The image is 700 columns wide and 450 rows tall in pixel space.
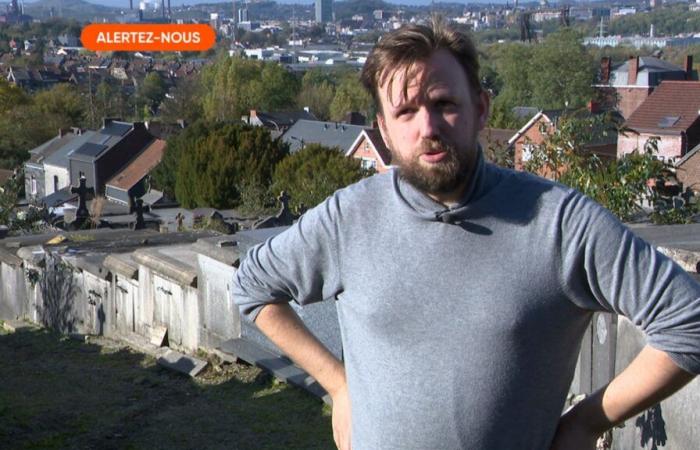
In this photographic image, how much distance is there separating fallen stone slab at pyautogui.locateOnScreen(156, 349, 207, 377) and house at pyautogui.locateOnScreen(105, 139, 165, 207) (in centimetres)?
4069

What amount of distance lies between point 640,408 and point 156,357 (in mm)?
6932

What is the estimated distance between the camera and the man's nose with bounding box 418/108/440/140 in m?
2.53

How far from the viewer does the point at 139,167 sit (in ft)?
174

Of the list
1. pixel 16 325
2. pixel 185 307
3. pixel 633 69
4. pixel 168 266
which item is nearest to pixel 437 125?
pixel 185 307

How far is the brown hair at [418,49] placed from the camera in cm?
254

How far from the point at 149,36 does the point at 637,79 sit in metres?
80.5

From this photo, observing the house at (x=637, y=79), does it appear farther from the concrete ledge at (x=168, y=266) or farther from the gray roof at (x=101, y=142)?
the concrete ledge at (x=168, y=266)

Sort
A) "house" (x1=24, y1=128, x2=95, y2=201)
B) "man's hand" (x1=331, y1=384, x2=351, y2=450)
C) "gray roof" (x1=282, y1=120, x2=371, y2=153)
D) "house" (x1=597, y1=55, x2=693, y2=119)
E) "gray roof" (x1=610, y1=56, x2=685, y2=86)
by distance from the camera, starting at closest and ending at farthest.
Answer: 1. "man's hand" (x1=331, y1=384, x2=351, y2=450)
2. "gray roof" (x1=282, y1=120, x2=371, y2=153)
3. "house" (x1=24, y1=128, x2=95, y2=201)
4. "house" (x1=597, y1=55, x2=693, y2=119)
5. "gray roof" (x1=610, y1=56, x2=685, y2=86)

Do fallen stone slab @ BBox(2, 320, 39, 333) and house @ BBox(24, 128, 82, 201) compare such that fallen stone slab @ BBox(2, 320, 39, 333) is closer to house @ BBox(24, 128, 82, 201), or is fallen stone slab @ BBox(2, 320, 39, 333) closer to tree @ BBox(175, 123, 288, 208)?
tree @ BBox(175, 123, 288, 208)

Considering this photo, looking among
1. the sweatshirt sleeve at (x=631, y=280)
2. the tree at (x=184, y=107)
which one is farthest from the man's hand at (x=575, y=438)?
the tree at (x=184, y=107)

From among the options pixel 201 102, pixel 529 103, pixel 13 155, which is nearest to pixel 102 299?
pixel 13 155

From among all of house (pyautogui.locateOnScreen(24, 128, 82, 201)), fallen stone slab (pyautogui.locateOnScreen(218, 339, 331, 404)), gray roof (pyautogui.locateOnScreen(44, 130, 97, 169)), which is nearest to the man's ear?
fallen stone slab (pyautogui.locateOnScreen(218, 339, 331, 404))

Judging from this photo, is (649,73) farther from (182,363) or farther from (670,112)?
(182,363)

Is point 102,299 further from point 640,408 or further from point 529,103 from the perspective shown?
point 529,103
